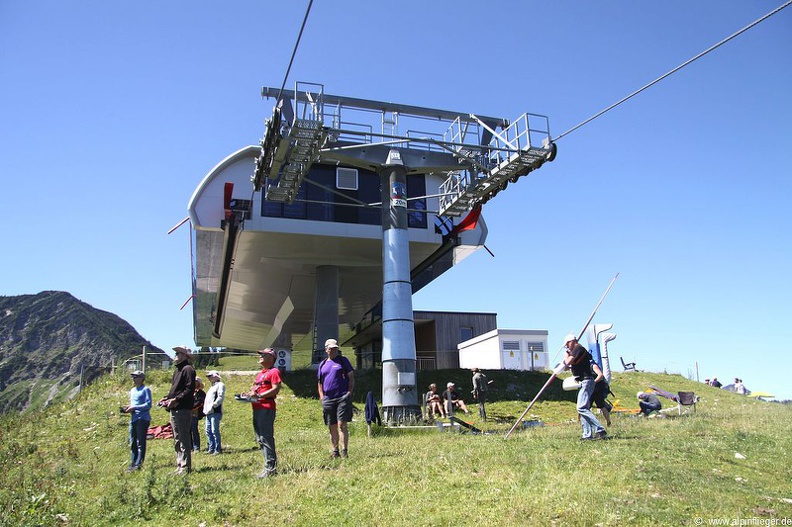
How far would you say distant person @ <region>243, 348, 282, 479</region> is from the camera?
7812 mm

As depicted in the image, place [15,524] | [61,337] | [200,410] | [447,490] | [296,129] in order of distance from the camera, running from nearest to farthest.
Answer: [15,524] < [447,490] < [200,410] < [296,129] < [61,337]

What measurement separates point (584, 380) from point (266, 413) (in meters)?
5.13

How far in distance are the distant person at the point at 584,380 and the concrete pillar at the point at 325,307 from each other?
1967 centimetres

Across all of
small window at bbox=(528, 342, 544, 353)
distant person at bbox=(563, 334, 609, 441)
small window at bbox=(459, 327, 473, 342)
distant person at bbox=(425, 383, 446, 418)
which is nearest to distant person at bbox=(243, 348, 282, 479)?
distant person at bbox=(563, 334, 609, 441)

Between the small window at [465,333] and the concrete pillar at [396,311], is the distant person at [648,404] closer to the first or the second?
the concrete pillar at [396,311]

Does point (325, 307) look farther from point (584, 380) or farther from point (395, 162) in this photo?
point (584, 380)

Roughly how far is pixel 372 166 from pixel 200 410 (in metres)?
10.3

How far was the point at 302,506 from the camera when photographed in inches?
249

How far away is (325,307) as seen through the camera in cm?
3022

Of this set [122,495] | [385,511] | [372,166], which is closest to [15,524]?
[122,495]

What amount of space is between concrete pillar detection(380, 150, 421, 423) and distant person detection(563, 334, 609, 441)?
869cm

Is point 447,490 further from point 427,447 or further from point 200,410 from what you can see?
point 200,410

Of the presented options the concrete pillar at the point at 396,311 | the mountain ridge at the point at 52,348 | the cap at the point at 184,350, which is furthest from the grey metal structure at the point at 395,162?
the mountain ridge at the point at 52,348

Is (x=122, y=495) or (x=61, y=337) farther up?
(x=61, y=337)
